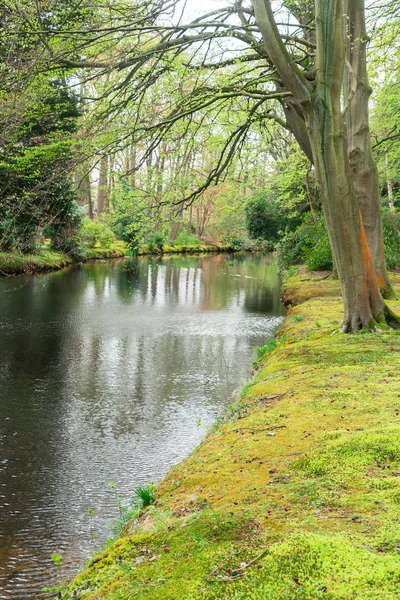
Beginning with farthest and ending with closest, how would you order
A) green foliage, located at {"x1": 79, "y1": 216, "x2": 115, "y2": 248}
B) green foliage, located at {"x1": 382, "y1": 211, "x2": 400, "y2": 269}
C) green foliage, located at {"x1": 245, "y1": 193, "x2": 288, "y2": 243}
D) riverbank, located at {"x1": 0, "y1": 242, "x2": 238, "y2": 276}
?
green foliage, located at {"x1": 79, "y1": 216, "x2": 115, "y2": 248}, green foliage, located at {"x1": 245, "y1": 193, "x2": 288, "y2": 243}, riverbank, located at {"x1": 0, "y1": 242, "x2": 238, "y2": 276}, green foliage, located at {"x1": 382, "y1": 211, "x2": 400, "y2": 269}

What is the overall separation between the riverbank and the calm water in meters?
3.03

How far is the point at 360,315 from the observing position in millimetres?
8602

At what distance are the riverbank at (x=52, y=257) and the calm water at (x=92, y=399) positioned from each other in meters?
3.03

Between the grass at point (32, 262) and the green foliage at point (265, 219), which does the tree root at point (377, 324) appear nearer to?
the grass at point (32, 262)

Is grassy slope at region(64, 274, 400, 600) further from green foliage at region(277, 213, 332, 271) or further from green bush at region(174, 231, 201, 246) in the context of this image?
green bush at region(174, 231, 201, 246)

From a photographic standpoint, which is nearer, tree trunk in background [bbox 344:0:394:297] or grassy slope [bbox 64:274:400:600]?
grassy slope [bbox 64:274:400:600]

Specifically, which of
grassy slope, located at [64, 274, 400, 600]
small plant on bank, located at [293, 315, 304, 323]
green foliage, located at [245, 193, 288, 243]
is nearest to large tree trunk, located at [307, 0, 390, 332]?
grassy slope, located at [64, 274, 400, 600]

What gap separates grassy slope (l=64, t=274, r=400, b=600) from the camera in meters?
2.32

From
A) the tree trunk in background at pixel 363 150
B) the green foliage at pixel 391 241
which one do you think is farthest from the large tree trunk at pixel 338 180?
the green foliage at pixel 391 241

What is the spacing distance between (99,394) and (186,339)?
5084 mm

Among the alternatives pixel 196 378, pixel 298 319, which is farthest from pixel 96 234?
pixel 196 378

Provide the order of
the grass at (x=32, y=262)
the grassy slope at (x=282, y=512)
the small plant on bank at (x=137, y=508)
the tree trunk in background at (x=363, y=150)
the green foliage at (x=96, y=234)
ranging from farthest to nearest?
the green foliage at (x=96, y=234), the grass at (x=32, y=262), the tree trunk in background at (x=363, y=150), the small plant on bank at (x=137, y=508), the grassy slope at (x=282, y=512)

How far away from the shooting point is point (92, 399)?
9.60m

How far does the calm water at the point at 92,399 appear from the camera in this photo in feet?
17.8
